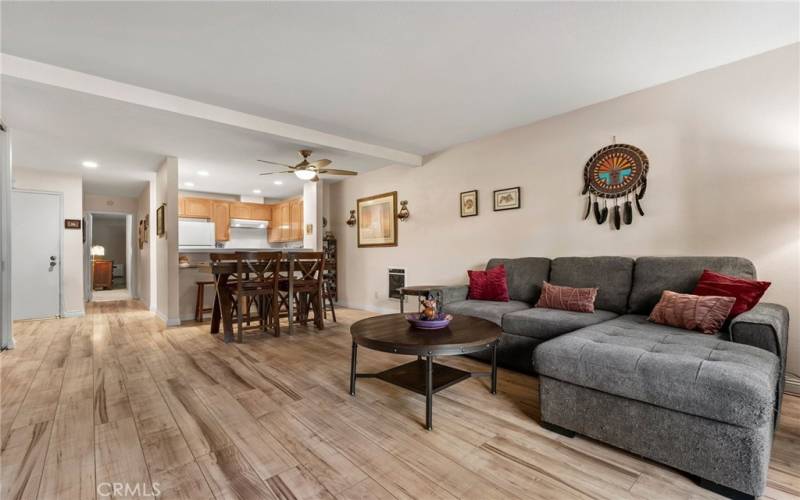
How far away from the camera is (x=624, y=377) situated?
5.34 ft

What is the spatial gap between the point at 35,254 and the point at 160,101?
454 centimetres

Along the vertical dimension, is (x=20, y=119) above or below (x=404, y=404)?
above

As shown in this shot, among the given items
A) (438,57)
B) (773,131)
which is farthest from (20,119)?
(773,131)

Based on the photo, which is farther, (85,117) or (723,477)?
(85,117)

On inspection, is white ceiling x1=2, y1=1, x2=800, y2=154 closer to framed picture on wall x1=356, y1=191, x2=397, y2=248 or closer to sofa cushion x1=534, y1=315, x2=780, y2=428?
sofa cushion x1=534, y1=315, x2=780, y2=428

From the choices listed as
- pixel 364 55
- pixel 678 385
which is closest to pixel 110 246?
pixel 364 55

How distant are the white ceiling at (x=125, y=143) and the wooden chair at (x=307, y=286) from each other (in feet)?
4.63

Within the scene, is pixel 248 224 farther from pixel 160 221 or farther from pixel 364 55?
pixel 364 55

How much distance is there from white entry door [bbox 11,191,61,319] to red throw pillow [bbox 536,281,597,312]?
7148 mm

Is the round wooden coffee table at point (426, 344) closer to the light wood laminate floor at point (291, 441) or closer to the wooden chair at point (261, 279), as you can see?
the light wood laminate floor at point (291, 441)

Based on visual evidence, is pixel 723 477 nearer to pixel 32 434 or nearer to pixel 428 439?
pixel 428 439

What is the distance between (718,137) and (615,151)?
71 centimetres

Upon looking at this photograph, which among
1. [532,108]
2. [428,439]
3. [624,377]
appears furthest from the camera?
[532,108]

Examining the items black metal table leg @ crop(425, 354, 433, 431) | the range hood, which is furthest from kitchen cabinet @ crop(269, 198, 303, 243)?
black metal table leg @ crop(425, 354, 433, 431)
